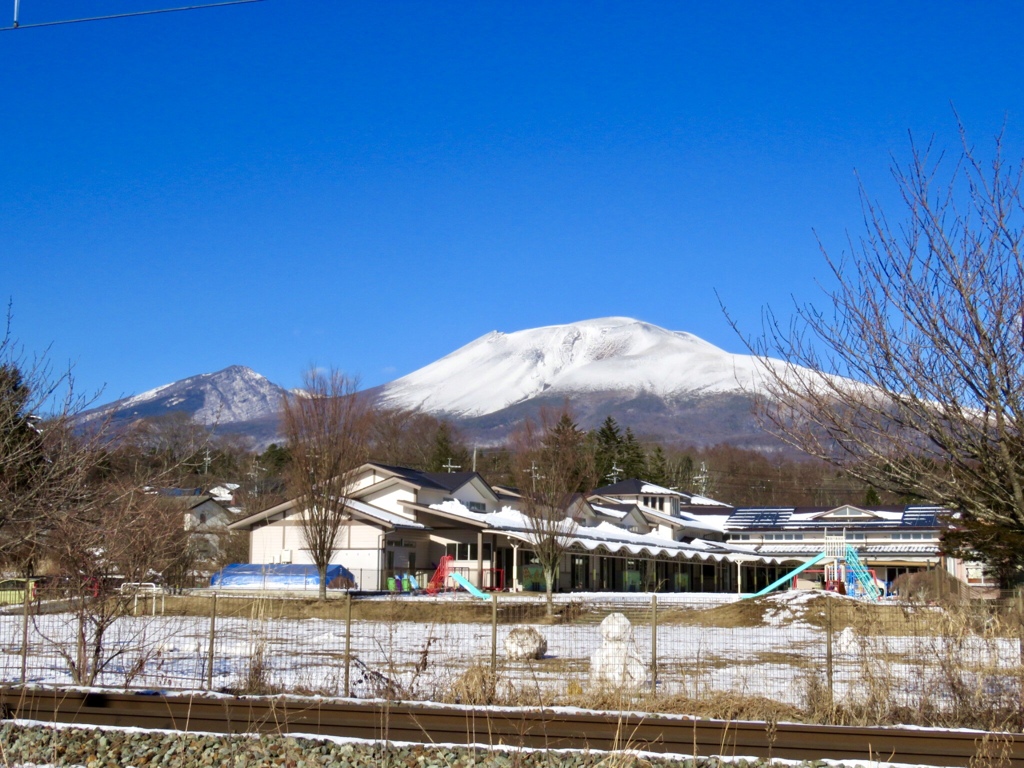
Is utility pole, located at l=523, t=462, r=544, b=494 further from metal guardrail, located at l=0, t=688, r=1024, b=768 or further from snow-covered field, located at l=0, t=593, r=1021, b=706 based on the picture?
metal guardrail, located at l=0, t=688, r=1024, b=768

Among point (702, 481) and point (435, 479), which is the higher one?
point (702, 481)

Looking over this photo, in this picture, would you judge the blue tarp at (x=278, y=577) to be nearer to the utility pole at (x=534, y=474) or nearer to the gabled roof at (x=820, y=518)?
the utility pole at (x=534, y=474)

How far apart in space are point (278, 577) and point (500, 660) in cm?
2593

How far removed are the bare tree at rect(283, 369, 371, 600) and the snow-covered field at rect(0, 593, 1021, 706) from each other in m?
7.14

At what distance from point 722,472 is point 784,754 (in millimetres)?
118099

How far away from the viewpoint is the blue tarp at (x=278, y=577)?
40.7 m

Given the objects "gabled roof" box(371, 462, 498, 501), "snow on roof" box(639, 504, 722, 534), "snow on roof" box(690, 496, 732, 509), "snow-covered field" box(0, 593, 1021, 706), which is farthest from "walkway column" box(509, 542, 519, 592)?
"snow on roof" box(690, 496, 732, 509)

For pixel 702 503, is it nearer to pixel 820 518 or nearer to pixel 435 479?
pixel 820 518

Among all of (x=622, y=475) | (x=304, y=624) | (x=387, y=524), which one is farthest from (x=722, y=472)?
(x=304, y=624)

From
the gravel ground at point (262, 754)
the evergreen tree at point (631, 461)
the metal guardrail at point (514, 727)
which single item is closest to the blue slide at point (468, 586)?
the metal guardrail at point (514, 727)

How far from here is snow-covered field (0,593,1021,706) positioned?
41.1ft

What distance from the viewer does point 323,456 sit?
36.9 meters

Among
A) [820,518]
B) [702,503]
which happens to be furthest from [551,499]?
[702,503]

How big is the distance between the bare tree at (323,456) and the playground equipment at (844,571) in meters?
17.8
